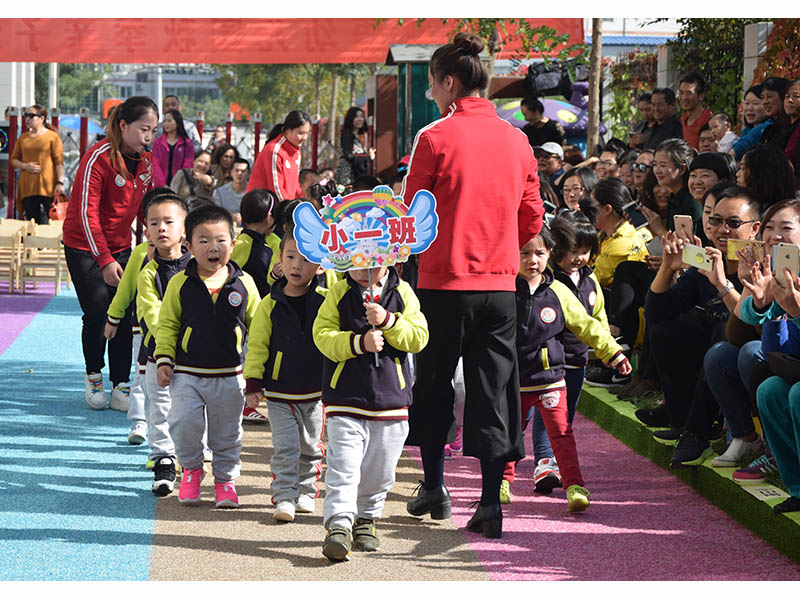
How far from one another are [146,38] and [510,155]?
44.4 ft

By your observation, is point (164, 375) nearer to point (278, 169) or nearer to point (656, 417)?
point (656, 417)

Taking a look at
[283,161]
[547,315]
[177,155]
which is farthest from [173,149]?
[547,315]

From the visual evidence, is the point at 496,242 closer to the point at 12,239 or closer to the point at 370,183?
the point at 370,183

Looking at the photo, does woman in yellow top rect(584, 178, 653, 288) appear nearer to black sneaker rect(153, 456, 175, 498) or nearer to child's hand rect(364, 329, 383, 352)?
black sneaker rect(153, 456, 175, 498)

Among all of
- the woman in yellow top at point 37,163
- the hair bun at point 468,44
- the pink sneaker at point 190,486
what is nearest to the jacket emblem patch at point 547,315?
the hair bun at point 468,44

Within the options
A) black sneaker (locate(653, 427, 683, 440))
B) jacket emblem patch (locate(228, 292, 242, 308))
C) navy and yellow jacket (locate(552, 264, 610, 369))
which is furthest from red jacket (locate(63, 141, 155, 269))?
black sneaker (locate(653, 427, 683, 440))

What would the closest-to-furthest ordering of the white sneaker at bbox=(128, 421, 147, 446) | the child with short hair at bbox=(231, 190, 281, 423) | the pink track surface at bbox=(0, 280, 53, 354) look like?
the white sneaker at bbox=(128, 421, 147, 446) → the child with short hair at bbox=(231, 190, 281, 423) → the pink track surface at bbox=(0, 280, 53, 354)

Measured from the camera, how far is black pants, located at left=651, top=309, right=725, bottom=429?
241 inches

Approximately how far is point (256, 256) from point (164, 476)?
6.14ft

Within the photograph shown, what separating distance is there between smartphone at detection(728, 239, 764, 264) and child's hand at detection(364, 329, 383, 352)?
168 centimetres

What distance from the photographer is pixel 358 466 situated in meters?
4.69

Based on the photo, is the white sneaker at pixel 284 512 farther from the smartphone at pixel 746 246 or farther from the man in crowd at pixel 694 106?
the man in crowd at pixel 694 106

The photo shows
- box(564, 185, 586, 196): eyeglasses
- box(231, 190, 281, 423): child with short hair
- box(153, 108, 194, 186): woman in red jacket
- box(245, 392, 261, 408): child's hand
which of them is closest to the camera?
→ box(245, 392, 261, 408): child's hand

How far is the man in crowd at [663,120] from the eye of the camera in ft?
34.8
